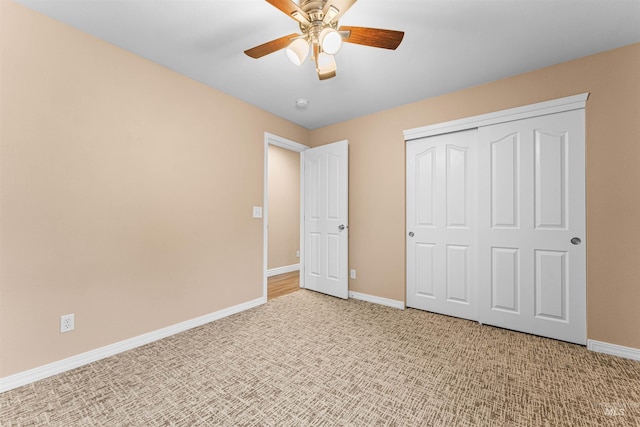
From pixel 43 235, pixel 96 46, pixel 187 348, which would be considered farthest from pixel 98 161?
pixel 187 348

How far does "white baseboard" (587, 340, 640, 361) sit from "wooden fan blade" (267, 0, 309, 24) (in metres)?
3.23

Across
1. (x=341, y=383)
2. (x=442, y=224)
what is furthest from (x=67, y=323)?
(x=442, y=224)

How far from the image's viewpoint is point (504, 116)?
8.61 feet

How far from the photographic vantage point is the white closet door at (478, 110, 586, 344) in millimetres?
2303

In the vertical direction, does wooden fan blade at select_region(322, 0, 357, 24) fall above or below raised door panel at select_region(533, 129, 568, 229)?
above

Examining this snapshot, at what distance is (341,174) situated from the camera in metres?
3.65

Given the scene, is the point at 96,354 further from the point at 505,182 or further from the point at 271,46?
the point at 505,182

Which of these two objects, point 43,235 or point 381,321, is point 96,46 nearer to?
point 43,235

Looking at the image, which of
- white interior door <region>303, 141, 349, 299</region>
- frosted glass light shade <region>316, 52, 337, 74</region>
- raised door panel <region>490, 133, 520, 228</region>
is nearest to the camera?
frosted glass light shade <region>316, 52, 337, 74</region>

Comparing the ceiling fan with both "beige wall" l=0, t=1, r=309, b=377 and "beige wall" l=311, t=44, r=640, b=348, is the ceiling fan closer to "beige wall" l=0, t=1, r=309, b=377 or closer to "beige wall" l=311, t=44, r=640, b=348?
"beige wall" l=0, t=1, r=309, b=377

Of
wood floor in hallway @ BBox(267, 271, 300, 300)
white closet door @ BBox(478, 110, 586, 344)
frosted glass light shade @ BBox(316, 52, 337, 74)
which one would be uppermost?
frosted glass light shade @ BBox(316, 52, 337, 74)

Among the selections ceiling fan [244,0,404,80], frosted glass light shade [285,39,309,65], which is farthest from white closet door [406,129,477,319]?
frosted glass light shade [285,39,309,65]

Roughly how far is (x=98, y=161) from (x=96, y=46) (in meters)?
0.88

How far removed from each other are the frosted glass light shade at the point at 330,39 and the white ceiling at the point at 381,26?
445mm
